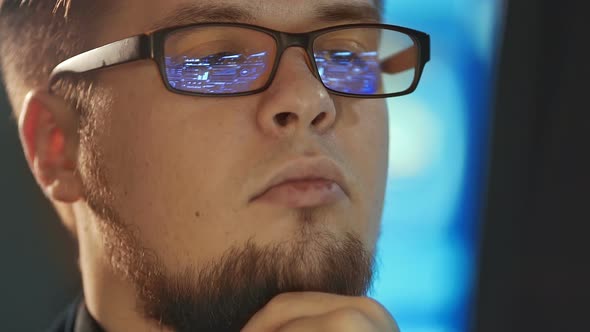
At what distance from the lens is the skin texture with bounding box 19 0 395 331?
0.77m

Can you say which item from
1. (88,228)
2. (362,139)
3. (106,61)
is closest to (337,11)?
(362,139)

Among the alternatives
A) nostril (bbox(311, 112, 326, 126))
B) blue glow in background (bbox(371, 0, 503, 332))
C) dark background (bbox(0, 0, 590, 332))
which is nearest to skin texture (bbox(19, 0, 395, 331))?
nostril (bbox(311, 112, 326, 126))

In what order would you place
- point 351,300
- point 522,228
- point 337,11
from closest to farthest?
point 351,300 → point 337,11 → point 522,228

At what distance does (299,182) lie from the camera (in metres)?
0.78

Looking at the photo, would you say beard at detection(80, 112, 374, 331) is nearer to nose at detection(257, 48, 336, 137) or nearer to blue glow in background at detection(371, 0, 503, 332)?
nose at detection(257, 48, 336, 137)

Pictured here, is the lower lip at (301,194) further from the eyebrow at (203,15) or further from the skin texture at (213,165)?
the eyebrow at (203,15)

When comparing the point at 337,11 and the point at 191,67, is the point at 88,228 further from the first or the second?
the point at 337,11

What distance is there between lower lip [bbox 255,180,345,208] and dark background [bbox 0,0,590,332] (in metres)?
0.49

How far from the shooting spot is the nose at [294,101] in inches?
29.9

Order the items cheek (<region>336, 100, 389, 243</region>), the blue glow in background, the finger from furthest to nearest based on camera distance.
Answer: the blue glow in background < cheek (<region>336, 100, 389, 243</region>) < the finger

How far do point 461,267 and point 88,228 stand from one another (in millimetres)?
834

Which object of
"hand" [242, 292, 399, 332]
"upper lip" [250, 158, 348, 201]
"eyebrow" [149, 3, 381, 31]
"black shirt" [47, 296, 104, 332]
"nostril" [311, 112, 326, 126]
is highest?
"eyebrow" [149, 3, 381, 31]

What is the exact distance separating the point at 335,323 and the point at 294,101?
10.1 inches

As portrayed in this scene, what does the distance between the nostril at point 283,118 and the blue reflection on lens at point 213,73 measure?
0.15ft
